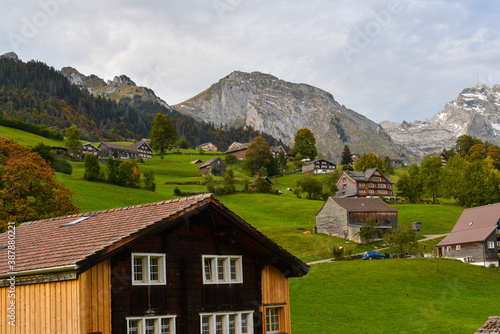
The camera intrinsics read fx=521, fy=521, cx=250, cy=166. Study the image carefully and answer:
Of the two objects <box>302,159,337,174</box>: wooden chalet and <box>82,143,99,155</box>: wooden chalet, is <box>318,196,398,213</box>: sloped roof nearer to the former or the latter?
<box>302,159,337,174</box>: wooden chalet

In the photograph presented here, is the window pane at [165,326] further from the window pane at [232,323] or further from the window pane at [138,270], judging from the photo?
the window pane at [232,323]

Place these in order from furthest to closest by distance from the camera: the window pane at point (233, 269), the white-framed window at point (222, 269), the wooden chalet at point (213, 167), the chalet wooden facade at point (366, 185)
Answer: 1. the wooden chalet at point (213, 167)
2. the chalet wooden facade at point (366, 185)
3. the window pane at point (233, 269)
4. the white-framed window at point (222, 269)

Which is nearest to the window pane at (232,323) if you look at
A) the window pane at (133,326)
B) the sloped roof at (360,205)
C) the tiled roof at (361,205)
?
the window pane at (133,326)

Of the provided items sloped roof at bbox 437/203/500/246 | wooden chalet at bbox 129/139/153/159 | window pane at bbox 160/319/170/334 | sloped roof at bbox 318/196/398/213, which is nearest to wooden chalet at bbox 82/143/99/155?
wooden chalet at bbox 129/139/153/159

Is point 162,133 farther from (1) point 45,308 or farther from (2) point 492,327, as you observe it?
(2) point 492,327

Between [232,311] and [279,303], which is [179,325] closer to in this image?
[232,311]

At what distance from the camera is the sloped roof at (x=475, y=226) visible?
7997 cm

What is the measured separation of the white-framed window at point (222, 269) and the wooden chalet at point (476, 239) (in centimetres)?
6467

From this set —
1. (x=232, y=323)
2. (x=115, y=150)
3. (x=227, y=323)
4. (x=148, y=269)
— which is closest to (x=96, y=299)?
(x=148, y=269)

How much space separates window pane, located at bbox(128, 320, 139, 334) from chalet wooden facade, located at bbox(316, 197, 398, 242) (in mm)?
75481

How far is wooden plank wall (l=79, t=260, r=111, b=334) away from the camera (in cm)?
1658

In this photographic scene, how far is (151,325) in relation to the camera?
61.5ft

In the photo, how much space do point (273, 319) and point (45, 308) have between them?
33.9 feet

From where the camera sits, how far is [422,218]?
10556 cm
